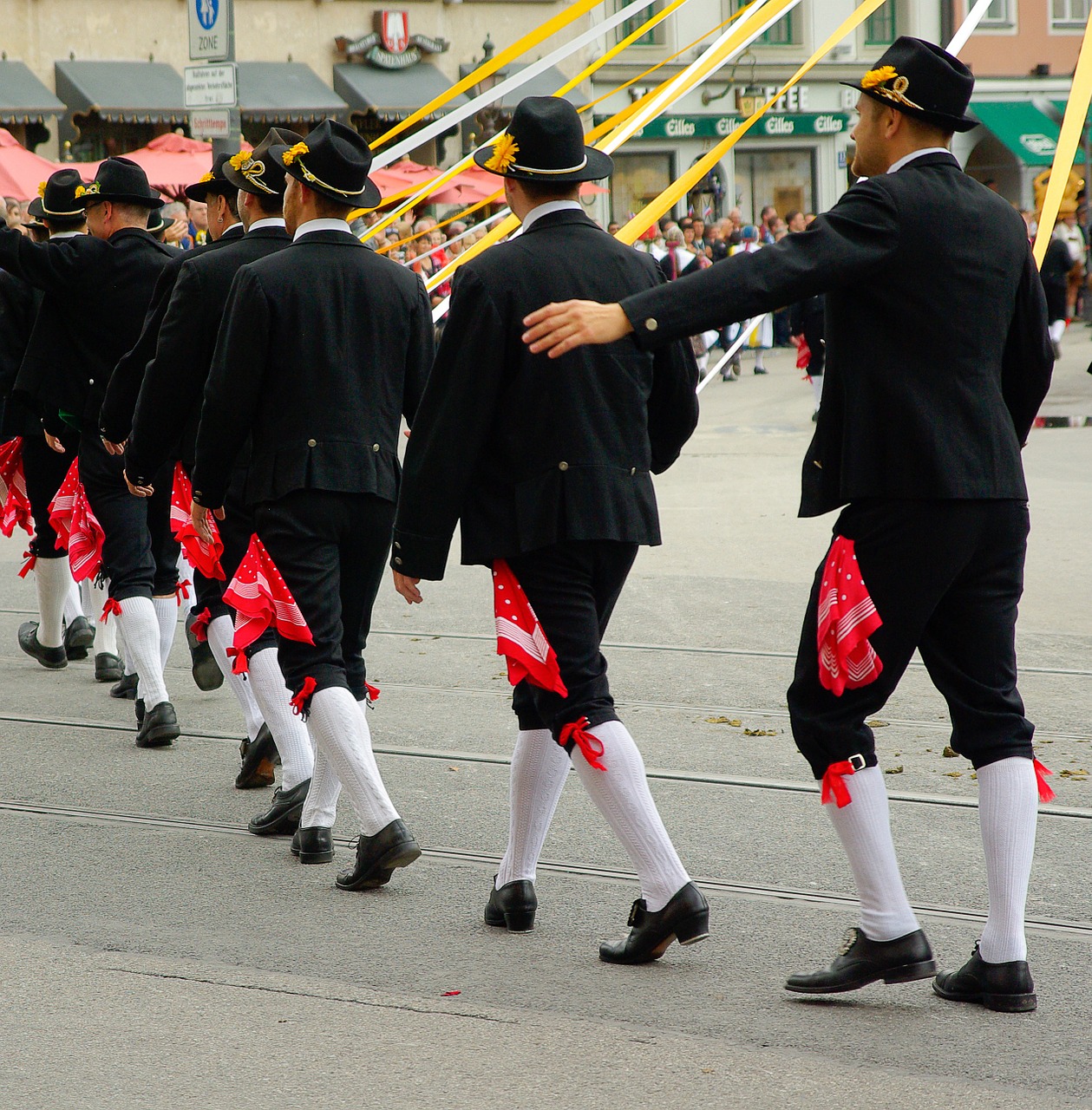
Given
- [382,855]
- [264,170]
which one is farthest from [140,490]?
[382,855]

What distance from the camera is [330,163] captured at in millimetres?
4492

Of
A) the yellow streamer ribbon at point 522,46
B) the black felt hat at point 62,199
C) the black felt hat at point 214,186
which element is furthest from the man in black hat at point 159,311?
the yellow streamer ribbon at point 522,46

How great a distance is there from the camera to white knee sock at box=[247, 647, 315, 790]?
492 centimetres

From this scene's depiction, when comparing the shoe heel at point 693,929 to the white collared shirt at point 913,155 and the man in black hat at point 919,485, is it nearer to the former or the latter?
the man in black hat at point 919,485

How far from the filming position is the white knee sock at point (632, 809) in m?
3.83

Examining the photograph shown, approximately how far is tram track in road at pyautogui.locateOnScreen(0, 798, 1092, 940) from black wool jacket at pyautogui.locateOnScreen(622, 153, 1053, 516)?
46.9 inches

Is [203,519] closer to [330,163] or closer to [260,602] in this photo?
[260,602]

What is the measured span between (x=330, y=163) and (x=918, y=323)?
183 cm

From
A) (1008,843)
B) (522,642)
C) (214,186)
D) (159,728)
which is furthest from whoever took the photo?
(159,728)

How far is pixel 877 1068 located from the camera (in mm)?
3279

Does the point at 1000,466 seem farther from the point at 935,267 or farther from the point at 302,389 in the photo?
the point at 302,389

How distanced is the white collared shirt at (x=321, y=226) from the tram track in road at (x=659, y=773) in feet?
6.49

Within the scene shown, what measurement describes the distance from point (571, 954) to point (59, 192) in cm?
391

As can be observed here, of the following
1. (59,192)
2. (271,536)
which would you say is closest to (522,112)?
(271,536)
